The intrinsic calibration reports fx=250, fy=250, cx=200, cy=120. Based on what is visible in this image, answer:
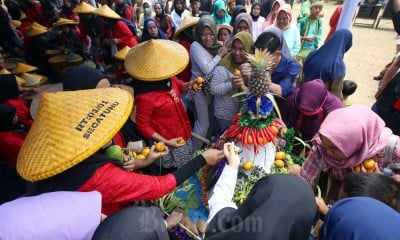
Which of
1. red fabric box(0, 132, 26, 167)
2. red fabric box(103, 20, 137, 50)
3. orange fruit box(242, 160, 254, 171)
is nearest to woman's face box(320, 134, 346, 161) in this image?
orange fruit box(242, 160, 254, 171)

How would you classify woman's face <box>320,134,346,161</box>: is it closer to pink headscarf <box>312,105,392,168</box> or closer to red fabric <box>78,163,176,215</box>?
pink headscarf <box>312,105,392,168</box>

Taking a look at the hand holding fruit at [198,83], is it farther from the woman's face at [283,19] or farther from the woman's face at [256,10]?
the woman's face at [256,10]

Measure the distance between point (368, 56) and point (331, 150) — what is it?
8.32 meters

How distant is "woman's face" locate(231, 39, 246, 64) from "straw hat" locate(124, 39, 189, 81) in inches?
24.0

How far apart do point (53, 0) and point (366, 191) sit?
31.1 feet

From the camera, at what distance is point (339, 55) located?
3.14 metres

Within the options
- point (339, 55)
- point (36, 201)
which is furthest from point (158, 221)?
point (339, 55)

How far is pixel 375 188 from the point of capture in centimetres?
136

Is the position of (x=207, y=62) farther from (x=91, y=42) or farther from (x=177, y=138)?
(x=91, y=42)

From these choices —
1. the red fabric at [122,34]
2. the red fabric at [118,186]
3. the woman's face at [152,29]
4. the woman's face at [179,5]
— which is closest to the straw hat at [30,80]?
the red fabric at [122,34]

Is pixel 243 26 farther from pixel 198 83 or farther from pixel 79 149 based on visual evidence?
pixel 79 149

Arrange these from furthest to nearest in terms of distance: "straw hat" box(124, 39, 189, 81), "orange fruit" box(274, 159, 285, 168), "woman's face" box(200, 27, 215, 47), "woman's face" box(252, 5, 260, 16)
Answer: "woman's face" box(252, 5, 260, 16) < "woman's face" box(200, 27, 215, 47) < "straw hat" box(124, 39, 189, 81) < "orange fruit" box(274, 159, 285, 168)

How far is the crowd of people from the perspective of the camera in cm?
111

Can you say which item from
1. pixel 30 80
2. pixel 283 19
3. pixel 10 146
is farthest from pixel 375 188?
pixel 30 80
